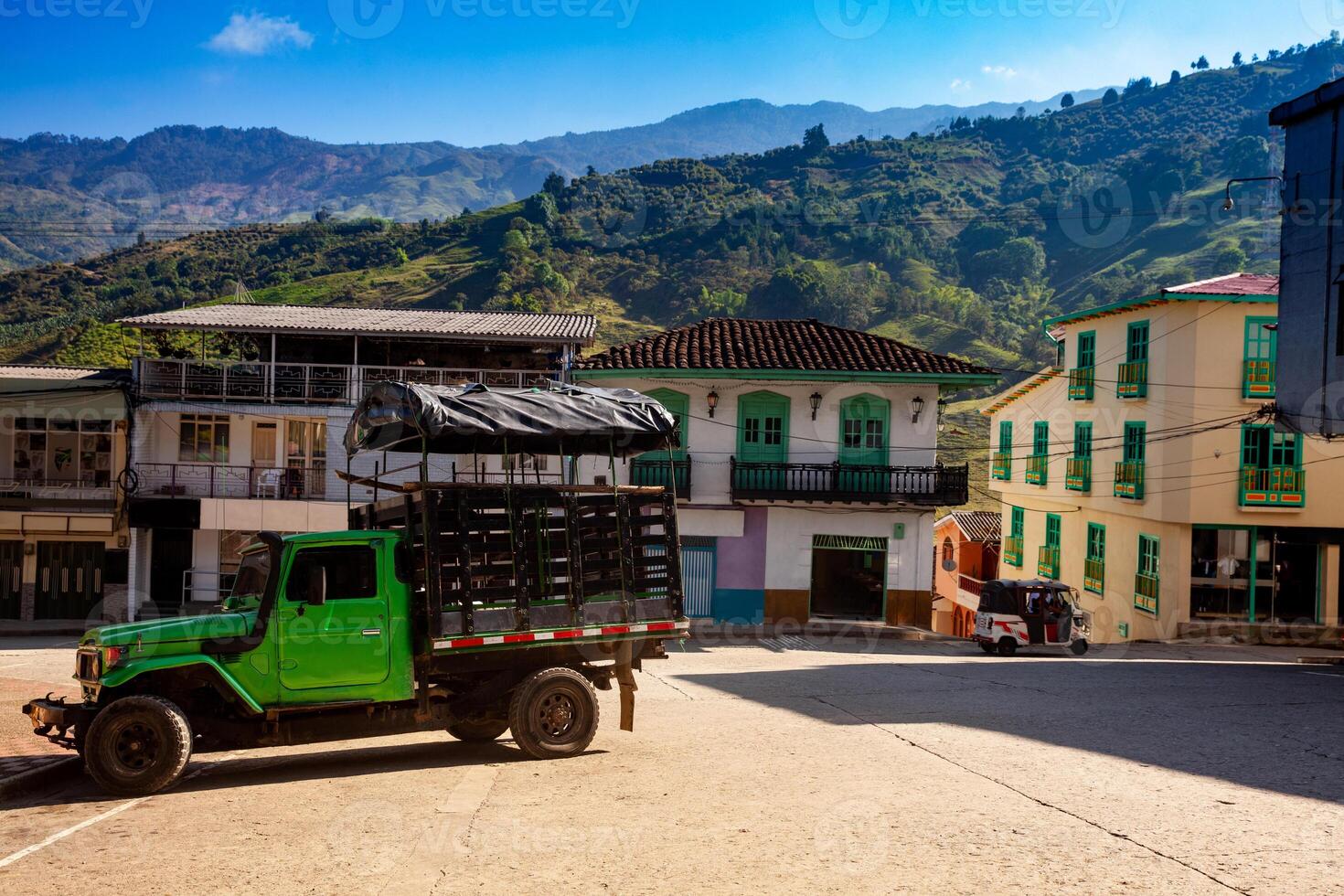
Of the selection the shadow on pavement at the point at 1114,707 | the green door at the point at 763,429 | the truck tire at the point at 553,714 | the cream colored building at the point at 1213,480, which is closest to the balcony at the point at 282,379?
the green door at the point at 763,429

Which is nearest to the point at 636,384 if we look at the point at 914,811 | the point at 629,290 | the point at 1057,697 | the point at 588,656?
the point at 1057,697

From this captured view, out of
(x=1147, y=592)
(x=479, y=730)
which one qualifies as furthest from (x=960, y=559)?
(x=479, y=730)

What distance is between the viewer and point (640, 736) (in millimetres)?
12102

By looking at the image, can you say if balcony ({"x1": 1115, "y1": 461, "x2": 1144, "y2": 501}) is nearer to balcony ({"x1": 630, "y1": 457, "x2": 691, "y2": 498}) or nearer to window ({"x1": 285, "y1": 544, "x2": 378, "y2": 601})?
balcony ({"x1": 630, "y1": 457, "x2": 691, "y2": 498})

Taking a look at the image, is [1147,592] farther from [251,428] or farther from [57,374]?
[57,374]

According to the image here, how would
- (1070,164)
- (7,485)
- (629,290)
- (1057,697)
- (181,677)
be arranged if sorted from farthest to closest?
(1070,164) → (629,290) → (7,485) → (1057,697) → (181,677)

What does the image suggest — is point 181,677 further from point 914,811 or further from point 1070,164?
point 1070,164

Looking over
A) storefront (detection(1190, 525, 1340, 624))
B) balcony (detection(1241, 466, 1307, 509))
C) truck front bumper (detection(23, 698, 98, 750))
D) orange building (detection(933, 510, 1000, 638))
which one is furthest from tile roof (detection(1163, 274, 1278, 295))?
truck front bumper (detection(23, 698, 98, 750))

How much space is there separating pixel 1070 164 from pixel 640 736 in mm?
163320

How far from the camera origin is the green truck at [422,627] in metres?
9.90

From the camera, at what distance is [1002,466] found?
41.7 meters

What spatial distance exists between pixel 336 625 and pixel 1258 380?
2495 centimetres

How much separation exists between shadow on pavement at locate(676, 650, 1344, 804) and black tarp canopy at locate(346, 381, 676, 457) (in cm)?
407

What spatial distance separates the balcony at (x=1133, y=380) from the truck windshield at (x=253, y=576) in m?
25.1
